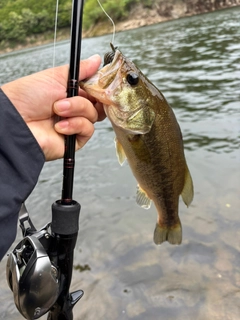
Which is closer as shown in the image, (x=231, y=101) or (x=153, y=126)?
(x=153, y=126)

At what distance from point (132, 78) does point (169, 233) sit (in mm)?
1203

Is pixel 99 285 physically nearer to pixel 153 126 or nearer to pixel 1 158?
pixel 153 126

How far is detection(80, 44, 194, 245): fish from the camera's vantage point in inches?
76.0

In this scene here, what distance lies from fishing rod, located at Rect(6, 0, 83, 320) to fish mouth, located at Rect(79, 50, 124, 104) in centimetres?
10

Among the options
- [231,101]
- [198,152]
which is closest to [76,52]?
[198,152]

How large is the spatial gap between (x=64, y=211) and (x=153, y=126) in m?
0.67

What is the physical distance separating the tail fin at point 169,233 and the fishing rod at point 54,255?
31.6 inches

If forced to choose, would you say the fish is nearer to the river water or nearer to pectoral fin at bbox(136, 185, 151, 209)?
pectoral fin at bbox(136, 185, 151, 209)

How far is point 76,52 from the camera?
1735mm

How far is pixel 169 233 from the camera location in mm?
2625

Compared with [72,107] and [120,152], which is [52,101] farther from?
[120,152]

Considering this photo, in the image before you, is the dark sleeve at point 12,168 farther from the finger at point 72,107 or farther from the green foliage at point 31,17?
the green foliage at point 31,17

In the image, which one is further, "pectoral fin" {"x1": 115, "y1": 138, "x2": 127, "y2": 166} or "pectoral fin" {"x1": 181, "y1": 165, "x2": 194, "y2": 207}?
"pectoral fin" {"x1": 181, "y1": 165, "x2": 194, "y2": 207}

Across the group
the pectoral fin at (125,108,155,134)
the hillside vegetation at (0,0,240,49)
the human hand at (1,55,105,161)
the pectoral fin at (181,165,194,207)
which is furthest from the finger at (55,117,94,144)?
the hillside vegetation at (0,0,240,49)
